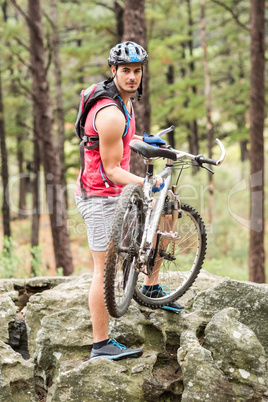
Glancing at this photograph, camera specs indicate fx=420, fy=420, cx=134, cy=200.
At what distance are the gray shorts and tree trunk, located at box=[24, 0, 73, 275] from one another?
6.64 meters

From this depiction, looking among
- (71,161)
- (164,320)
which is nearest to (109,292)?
(164,320)

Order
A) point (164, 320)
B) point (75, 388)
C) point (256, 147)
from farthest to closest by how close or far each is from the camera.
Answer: point (256, 147)
point (164, 320)
point (75, 388)

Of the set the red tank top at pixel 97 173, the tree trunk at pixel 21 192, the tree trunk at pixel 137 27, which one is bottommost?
the tree trunk at pixel 21 192

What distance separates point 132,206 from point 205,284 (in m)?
2.24

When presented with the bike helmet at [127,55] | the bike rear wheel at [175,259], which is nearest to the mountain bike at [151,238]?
the bike rear wheel at [175,259]

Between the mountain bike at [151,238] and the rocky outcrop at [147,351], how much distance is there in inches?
12.3

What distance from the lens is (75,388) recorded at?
3229 mm

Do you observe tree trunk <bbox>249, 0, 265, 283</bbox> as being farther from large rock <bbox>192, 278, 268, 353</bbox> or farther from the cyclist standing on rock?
the cyclist standing on rock

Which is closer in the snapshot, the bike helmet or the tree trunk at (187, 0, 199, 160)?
the bike helmet

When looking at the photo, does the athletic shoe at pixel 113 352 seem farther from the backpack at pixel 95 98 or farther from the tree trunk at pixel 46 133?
the tree trunk at pixel 46 133

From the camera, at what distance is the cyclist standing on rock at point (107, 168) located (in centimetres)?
314

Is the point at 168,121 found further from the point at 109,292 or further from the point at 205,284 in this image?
the point at 109,292

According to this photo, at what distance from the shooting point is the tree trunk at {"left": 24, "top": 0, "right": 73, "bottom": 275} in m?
9.63

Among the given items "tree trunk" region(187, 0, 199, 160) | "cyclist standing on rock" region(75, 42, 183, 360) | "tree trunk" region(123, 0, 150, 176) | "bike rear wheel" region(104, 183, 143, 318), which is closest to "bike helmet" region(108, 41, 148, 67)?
"cyclist standing on rock" region(75, 42, 183, 360)
